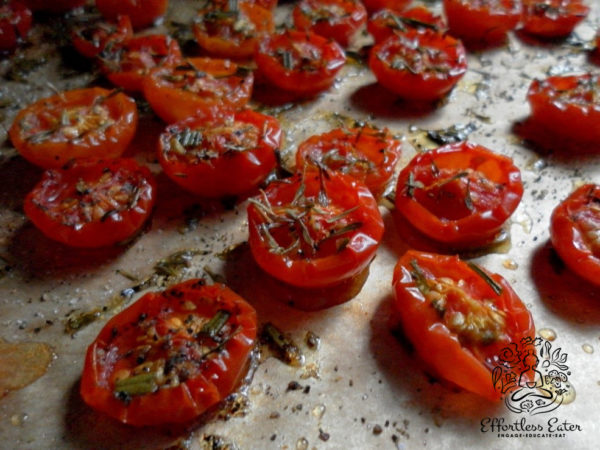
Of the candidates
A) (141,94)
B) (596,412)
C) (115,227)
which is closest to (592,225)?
(596,412)

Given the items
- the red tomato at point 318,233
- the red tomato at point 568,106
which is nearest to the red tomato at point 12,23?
the red tomato at point 318,233

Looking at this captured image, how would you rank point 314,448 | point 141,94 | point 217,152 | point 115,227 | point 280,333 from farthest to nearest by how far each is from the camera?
1. point 141,94
2. point 217,152
3. point 115,227
4. point 280,333
5. point 314,448

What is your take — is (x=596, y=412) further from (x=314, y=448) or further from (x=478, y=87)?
(x=478, y=87)

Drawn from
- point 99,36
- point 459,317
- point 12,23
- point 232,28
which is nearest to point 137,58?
point 99,36

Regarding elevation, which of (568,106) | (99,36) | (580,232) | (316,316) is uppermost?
(99,36)

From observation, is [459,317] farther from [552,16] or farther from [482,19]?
[552,16]
